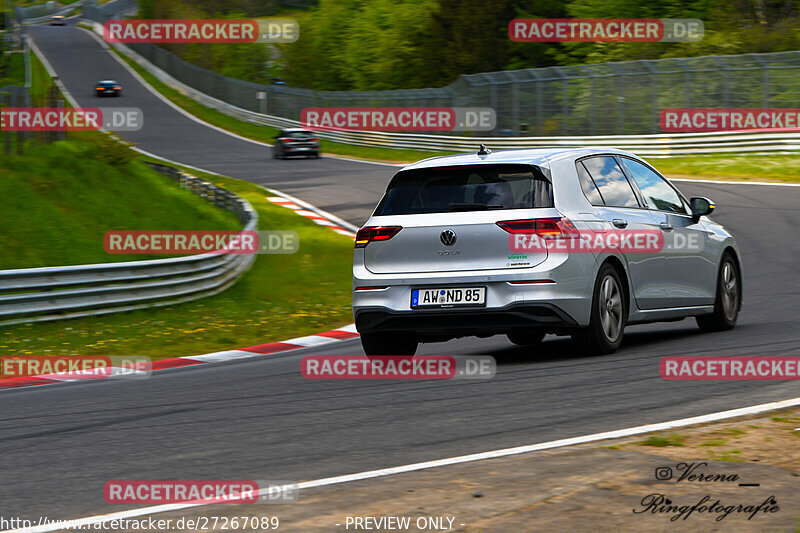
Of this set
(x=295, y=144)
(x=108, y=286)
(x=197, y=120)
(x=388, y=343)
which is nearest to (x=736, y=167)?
(x=295, y=144)

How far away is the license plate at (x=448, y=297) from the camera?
8867mm

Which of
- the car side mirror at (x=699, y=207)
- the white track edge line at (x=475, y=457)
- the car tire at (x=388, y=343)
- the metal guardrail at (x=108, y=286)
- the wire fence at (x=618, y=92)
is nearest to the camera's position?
the white track edge line at (x=475, y=457)

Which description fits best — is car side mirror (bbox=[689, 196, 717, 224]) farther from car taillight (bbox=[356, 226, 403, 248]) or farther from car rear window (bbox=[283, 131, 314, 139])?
car rear window (bbox=[283, 131, 314, 139])

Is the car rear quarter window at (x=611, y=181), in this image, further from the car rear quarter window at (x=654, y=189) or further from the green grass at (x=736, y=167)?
the green grass at (x=736, y=167)

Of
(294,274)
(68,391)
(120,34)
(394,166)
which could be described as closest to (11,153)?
(294,274)

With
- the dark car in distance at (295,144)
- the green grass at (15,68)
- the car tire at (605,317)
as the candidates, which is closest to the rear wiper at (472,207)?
the car tire at (605,317)

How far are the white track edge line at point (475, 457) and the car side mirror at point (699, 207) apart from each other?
3.88 metres

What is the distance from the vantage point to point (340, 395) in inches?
323

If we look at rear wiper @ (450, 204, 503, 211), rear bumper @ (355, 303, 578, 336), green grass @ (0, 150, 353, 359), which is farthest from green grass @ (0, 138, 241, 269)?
rear wiper @ (450, 204, 503, 211)

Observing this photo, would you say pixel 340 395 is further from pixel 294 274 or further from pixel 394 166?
pixel 394 166

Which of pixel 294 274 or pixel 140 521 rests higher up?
pixel 140 521

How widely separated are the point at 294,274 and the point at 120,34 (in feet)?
272

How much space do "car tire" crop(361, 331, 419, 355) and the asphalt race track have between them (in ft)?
2.18

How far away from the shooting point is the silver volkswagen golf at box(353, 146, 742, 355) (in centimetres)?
884
